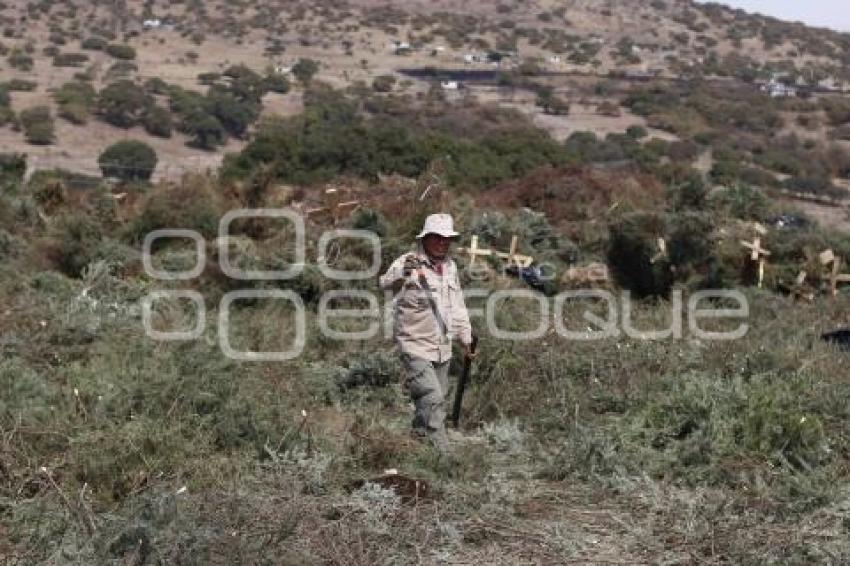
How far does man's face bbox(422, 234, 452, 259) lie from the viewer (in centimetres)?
610

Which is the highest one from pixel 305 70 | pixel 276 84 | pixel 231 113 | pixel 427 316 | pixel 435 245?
pixel 435 245

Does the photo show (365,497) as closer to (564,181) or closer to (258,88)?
(564,181)

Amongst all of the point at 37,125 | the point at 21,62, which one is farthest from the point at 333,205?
the point at 21,62

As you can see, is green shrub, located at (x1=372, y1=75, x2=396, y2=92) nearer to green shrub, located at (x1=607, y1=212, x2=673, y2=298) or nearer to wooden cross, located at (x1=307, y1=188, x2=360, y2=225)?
wooden cross, located at (x1=307, y1=188, x2=360, y2=225)

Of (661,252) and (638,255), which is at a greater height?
(661,252)

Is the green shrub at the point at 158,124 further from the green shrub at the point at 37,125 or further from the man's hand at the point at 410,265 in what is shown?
the man's hand at the point at 410,265

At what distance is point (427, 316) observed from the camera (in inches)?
242

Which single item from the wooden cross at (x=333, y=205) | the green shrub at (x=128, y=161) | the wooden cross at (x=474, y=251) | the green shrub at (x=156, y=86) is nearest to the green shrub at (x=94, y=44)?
the green shrub at (x=156, y=86)

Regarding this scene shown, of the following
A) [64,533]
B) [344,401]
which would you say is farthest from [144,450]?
[344,401]

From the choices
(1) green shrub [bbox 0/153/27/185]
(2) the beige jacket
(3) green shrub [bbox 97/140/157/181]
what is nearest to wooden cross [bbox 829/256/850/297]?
(2) the beige jacket

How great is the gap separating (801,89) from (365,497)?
47.9 m

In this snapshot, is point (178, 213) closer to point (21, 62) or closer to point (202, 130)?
point (202, 130)

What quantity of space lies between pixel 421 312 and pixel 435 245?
0.39 m

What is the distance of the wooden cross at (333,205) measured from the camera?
1281 centimetres
